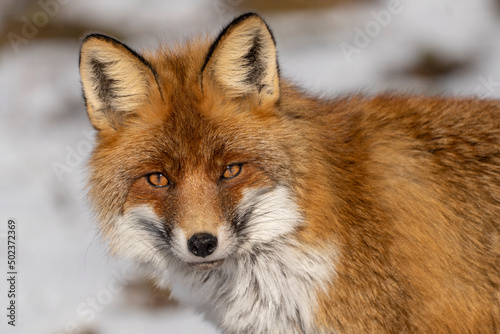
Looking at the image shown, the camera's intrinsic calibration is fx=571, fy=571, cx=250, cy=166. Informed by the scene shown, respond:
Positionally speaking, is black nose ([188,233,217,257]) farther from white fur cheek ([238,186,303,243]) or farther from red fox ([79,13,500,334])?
white fur cheek ([238,186,303,243])

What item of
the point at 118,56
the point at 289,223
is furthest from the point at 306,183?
the point at 118,56

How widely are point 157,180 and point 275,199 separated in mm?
706

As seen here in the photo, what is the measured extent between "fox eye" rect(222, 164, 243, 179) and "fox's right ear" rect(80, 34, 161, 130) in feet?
2.11

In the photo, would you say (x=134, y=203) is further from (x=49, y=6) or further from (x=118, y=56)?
(x=49, y=6)

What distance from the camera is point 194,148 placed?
3309mm

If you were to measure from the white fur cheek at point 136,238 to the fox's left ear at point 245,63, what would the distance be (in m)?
0.87

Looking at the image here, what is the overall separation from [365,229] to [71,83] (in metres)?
7.91

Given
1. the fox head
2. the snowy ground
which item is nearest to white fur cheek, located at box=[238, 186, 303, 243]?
the fox head

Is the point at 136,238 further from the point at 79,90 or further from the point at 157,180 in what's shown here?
the point at 79,90

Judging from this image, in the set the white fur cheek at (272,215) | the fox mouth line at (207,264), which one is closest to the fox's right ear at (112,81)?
the white fur cheek at (272,215)

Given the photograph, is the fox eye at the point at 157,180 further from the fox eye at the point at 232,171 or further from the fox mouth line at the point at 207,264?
the fox mouth line at the point at 207,264

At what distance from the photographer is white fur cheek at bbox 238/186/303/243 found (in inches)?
132

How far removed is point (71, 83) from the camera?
33.2 ft

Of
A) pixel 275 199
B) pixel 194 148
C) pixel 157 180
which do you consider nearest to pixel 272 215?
pixel 275 199
